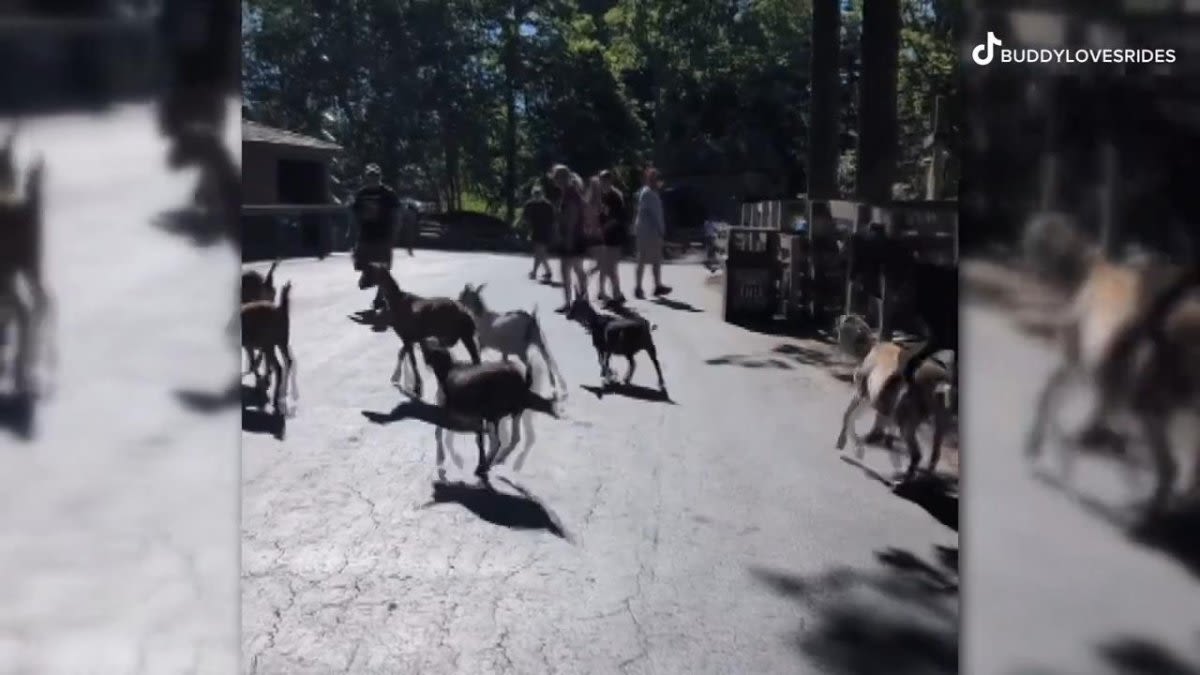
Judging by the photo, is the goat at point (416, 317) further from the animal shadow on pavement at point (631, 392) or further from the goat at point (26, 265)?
the goat at point (26, 265)

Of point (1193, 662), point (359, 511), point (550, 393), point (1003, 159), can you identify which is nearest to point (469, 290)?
point (550, 393)

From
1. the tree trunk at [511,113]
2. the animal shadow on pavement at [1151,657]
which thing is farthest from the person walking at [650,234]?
the animal shadow on pavement at [1151,657]

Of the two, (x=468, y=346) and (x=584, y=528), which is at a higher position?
(x=468, y=346)

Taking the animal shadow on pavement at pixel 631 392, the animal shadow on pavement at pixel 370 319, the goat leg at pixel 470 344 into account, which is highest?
the animal shadow on pavement at pixel 370 319

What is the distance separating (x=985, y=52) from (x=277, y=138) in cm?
139

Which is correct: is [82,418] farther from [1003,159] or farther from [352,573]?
[1003,159]

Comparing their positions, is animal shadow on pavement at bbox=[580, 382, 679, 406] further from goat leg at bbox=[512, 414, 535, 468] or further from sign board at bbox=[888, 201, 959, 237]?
sign board at bbox=[888, 201, 959, 237]

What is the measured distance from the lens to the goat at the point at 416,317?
9.02 ft

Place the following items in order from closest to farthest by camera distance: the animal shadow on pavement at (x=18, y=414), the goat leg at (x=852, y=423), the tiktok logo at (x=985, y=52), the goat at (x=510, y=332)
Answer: the tiktok logo at (x=985, y=52), the goat leg at (x=852, y=423), the goat at (x=510, y=332), the animal shadow on pavement at (x=18, y=414)

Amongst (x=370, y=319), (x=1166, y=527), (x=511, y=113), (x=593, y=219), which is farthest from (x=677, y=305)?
(x=1166, y=527)

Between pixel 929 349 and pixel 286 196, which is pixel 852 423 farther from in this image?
pixel 286 196

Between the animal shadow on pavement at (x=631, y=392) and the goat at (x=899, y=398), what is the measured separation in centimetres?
37

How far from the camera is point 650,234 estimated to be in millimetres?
2801

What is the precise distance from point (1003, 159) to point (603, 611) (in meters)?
1.14
